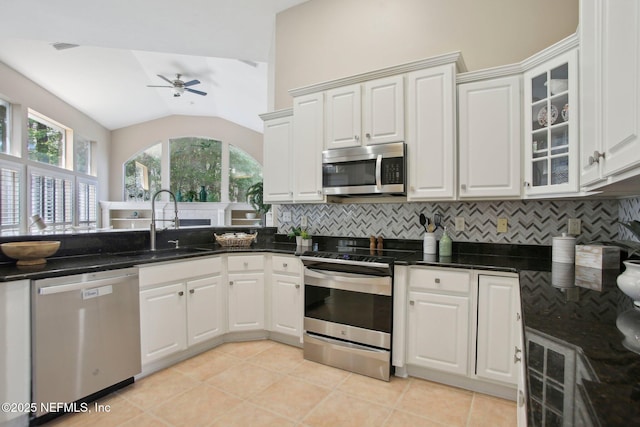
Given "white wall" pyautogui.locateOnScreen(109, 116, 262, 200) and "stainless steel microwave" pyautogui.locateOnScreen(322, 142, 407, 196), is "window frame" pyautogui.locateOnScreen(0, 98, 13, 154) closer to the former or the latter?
"white wall" pyautogui.locateOnScreen(109, 116, 262, 200)

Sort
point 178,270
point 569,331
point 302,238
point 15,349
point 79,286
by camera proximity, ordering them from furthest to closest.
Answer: point 302,238 → point 178,270 → point 79,286 → point 15,349 → point 569,331

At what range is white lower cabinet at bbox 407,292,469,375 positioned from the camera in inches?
82.2

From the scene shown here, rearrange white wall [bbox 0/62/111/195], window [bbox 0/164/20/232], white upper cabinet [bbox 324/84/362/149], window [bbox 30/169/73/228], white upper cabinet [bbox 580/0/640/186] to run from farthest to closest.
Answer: window [bbox 30/169/73/228] < white wall [bbox 0/62/111/195] < window [bbox 0/164/20/232] < white upper cabinet [bbox 324/84/362/149] < white upper cabinet [bbox 580/0/640/186]

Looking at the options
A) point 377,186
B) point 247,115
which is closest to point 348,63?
point 377,186

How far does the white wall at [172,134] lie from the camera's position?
866 cm

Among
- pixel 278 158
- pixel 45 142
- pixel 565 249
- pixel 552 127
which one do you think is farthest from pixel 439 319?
pixel 45 142

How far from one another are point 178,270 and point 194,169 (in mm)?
6789

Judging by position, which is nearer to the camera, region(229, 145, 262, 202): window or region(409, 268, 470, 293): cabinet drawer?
Result: region(409, 268, 470, 293): cabinet drawer

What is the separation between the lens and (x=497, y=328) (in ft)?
6.52

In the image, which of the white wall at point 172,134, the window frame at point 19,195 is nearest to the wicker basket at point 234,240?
the window frame at point 19,195

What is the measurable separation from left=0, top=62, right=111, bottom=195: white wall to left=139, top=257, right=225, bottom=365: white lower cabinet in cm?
498

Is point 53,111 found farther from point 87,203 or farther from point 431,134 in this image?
point 431,134

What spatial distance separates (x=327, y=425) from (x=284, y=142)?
2.41 m

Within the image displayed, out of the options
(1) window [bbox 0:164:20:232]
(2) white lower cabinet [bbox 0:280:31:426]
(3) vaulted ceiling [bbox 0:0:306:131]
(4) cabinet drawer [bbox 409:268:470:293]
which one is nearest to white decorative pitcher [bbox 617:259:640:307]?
(4) cabinet drawer [bbox 409:268:470:293]
